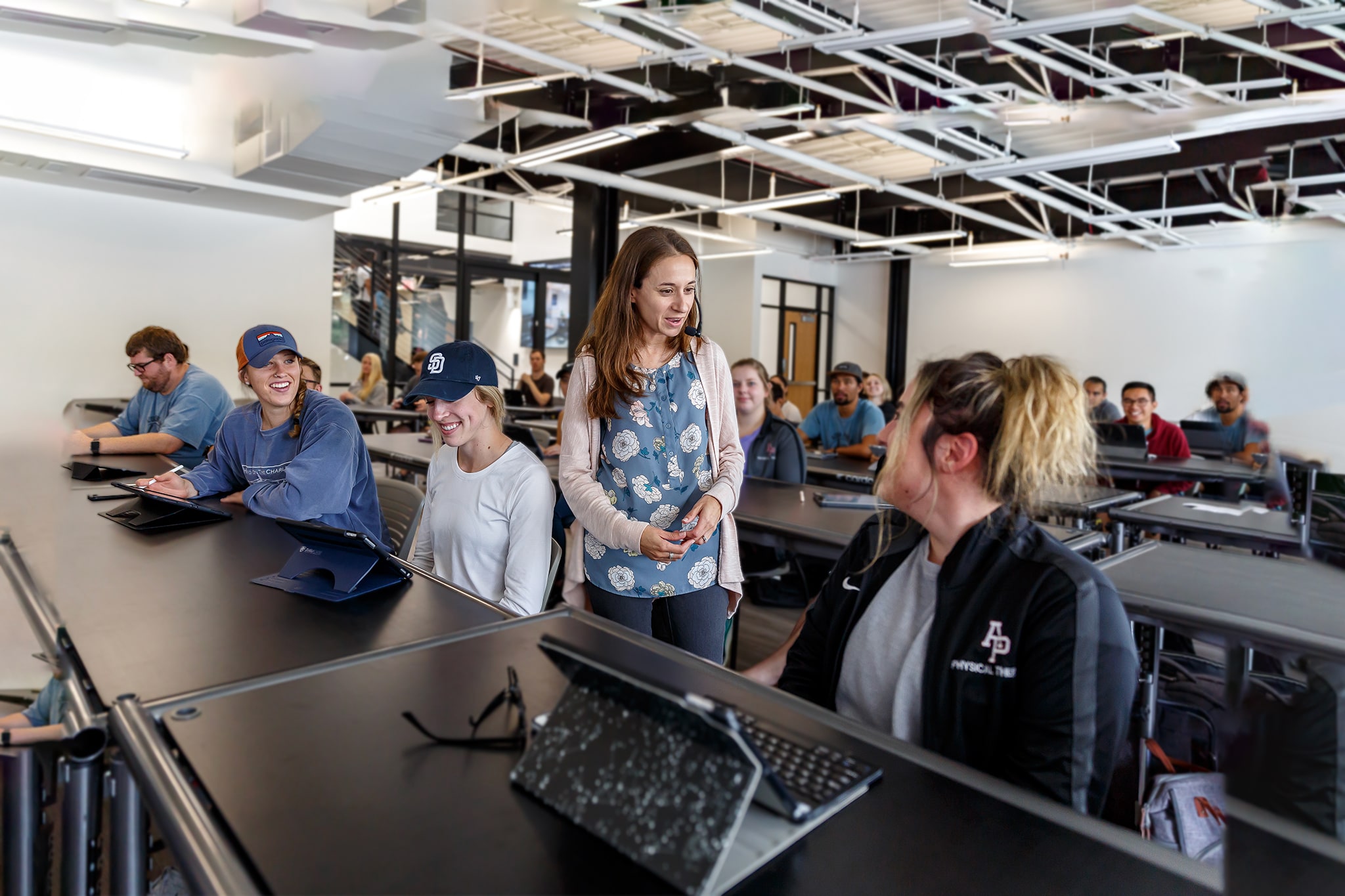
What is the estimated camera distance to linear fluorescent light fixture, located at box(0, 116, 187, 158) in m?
4.61

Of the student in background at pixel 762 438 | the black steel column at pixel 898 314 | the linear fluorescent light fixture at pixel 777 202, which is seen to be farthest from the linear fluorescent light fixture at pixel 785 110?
the black steel column at pixel 898 314

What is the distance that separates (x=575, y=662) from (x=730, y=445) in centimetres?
114

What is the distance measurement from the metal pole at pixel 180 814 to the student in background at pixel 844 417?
425 cm

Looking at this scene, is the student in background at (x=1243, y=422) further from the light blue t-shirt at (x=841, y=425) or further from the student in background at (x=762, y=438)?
the light blue t-shirt at (x=841, y=425)

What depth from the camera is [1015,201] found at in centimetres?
1023

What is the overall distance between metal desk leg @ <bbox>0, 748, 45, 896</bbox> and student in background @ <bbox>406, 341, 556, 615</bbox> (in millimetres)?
828

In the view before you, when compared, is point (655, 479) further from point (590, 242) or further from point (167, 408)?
point (590, 242)

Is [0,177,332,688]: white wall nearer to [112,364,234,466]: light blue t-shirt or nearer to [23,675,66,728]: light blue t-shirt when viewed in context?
[112,364,234,466]: light blue t-shirt

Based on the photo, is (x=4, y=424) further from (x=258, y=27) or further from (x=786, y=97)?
(x=786, y=97)

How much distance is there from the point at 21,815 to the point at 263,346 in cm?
134

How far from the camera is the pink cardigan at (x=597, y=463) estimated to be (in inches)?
64.9

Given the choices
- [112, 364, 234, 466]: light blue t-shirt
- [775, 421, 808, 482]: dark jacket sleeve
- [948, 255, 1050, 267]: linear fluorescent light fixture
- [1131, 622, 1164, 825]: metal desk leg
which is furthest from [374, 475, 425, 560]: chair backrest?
[948, 255, 1050, 267]: linear fluorescent light fixture

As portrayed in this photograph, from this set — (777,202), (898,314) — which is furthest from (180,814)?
(898,314)

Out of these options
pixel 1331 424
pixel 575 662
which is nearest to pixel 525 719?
pixel 575 662
